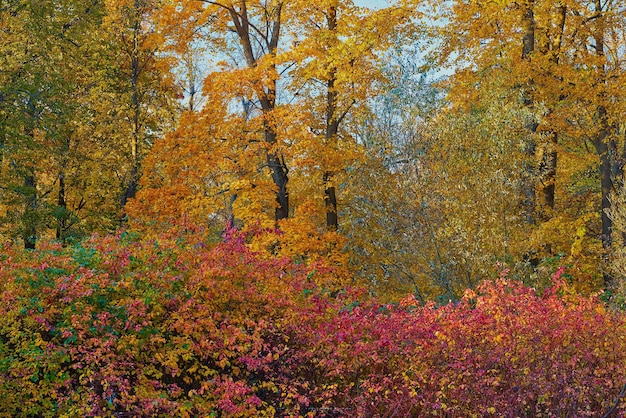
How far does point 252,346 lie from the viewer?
6.29 metres

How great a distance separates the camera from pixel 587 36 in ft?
55.9

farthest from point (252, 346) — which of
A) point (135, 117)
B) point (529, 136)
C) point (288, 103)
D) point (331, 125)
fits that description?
point (135, 117)

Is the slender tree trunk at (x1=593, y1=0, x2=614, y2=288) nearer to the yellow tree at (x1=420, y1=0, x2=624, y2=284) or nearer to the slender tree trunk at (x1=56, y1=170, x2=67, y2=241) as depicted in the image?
the yellow tree at (x1=420, y1=0, x2=624, y2=284)

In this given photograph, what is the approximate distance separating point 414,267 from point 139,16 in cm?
1334

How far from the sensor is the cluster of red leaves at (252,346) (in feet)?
18.3

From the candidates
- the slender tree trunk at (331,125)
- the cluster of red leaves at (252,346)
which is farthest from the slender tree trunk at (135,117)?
the cluster of red leaves at (252,346)

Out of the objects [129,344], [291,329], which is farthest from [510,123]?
[129,344]

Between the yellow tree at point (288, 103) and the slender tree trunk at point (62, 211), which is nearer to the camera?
the yellow tree at point (288, 103)

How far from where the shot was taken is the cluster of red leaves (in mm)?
5566

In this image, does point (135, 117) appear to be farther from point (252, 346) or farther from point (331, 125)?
point (252, 346)

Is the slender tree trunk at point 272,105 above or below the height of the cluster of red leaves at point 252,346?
above

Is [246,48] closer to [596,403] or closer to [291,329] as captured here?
[291,329]

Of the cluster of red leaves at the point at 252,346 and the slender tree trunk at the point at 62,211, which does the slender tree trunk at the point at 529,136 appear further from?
the slender tree trunk at the point at 62,211

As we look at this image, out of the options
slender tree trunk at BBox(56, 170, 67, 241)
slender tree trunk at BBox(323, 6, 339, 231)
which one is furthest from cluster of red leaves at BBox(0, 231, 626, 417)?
slender tree trunk at BBox(56, 170, 67, 241)
